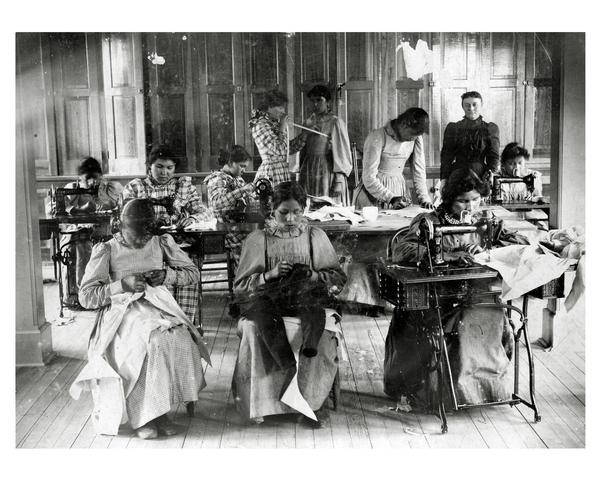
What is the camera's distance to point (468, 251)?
149 inches

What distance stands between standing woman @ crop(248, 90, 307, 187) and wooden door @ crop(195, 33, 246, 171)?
0.13 meters

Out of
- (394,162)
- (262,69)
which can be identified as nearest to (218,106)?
(262,69)

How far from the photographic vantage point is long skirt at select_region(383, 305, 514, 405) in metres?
3.57

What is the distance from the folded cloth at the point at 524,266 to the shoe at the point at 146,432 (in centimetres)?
192

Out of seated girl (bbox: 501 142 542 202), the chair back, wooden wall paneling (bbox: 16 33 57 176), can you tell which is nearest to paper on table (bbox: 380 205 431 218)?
seated girl (bbox: 501 142 542 202)

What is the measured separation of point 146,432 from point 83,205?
70.0 inches

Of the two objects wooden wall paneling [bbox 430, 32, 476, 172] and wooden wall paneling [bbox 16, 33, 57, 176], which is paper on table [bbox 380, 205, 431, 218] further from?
wooden wall paneling [bbox 16, 33, 57, 176]

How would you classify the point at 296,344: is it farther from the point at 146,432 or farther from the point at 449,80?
the point at 449,80

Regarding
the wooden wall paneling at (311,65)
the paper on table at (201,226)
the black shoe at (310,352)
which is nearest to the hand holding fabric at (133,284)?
the black shoe at (310,352)

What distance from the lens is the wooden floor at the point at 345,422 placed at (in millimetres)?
3402

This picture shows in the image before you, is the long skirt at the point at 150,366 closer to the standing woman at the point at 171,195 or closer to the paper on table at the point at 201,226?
the standing woman at the point at 171,195

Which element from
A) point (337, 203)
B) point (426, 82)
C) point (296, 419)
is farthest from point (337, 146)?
point (296, 419)

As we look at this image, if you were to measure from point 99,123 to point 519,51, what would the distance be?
2567 millimetres
